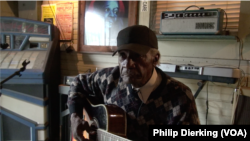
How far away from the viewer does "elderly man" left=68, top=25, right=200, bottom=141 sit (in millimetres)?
1031

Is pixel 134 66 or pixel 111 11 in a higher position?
pixel 111 11

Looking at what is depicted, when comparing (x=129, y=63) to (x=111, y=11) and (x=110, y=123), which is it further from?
(x=111, y=11)

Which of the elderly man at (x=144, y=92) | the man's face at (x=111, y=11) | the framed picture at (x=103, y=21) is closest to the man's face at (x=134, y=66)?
the elderly man at (x=144, y=92)

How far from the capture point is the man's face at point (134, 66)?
1.04 m

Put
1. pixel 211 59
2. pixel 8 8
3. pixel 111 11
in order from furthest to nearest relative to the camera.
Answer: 1. pixel 8 8
2. pixel 111 11
3. pixel 211 59

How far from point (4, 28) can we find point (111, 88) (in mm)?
1457

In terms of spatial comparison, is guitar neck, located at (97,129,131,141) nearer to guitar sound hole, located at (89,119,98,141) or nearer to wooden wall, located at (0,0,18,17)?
guitar sound hole, located at (89,119,98,141)

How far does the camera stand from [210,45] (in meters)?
1.75

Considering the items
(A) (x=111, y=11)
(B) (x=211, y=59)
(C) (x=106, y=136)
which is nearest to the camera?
(C) (x=106, y=136)

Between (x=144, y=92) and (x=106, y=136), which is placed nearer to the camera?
(x=106, y=136)

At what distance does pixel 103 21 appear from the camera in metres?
2.21

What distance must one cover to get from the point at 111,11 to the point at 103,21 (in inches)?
5.9

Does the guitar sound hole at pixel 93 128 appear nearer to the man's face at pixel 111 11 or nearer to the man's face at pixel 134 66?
the man's face at pixel 134 66

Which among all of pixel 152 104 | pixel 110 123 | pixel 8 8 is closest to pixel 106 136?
pixel 110 123
